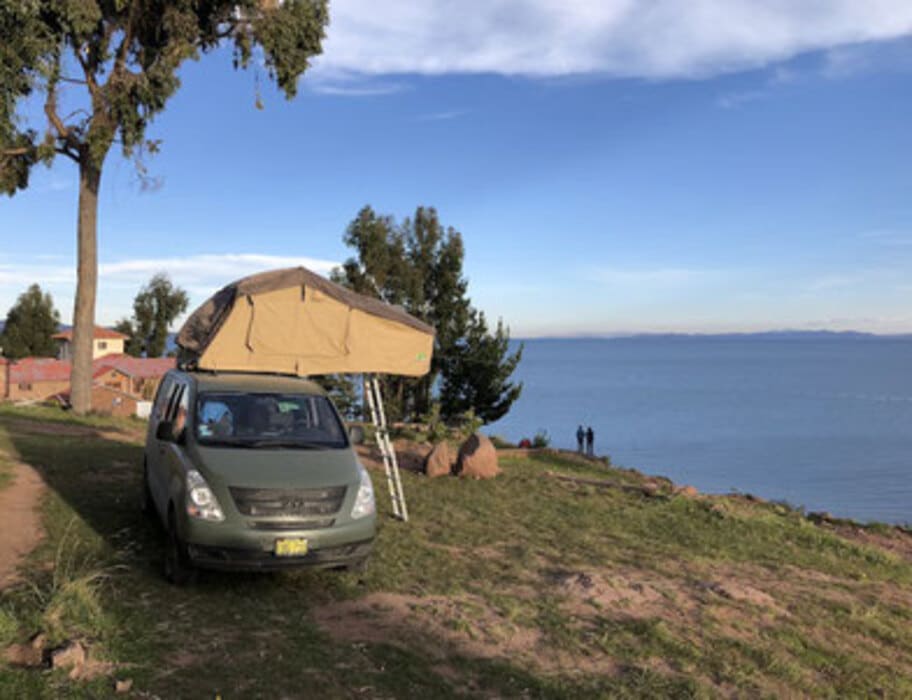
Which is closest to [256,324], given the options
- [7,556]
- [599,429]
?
[7,556]

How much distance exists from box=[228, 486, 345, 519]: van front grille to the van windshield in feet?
2.64

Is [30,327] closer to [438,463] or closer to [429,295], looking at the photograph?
[429,295]

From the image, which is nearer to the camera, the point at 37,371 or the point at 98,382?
the point at 98,382

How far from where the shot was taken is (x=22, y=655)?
4496 millimetres

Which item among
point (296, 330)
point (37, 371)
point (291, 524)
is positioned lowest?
point (37, 371)

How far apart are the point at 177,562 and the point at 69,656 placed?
6.12ft

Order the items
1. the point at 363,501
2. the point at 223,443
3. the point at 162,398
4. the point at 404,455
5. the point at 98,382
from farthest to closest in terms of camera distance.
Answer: the point at 98,382 < the point at 404,455 < the point at 162,398 < the point at 223,443 < the point at 363,501

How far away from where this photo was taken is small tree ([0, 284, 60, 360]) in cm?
7275

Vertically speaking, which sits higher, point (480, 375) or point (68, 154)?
point (68, 154)

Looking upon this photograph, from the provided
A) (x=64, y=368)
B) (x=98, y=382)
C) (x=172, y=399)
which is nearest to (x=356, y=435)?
(x=172, y=399)

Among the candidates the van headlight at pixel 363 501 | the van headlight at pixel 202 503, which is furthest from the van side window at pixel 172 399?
the van headlight at pixel 363 501

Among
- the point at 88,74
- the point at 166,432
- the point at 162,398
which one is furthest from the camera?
the point at 88,74

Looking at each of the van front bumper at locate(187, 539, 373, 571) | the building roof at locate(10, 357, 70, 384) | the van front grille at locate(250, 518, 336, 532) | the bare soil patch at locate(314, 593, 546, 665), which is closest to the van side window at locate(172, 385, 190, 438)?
the van front bumper at locate(187, 539, 373, 571)

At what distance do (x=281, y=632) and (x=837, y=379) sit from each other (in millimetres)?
178647
